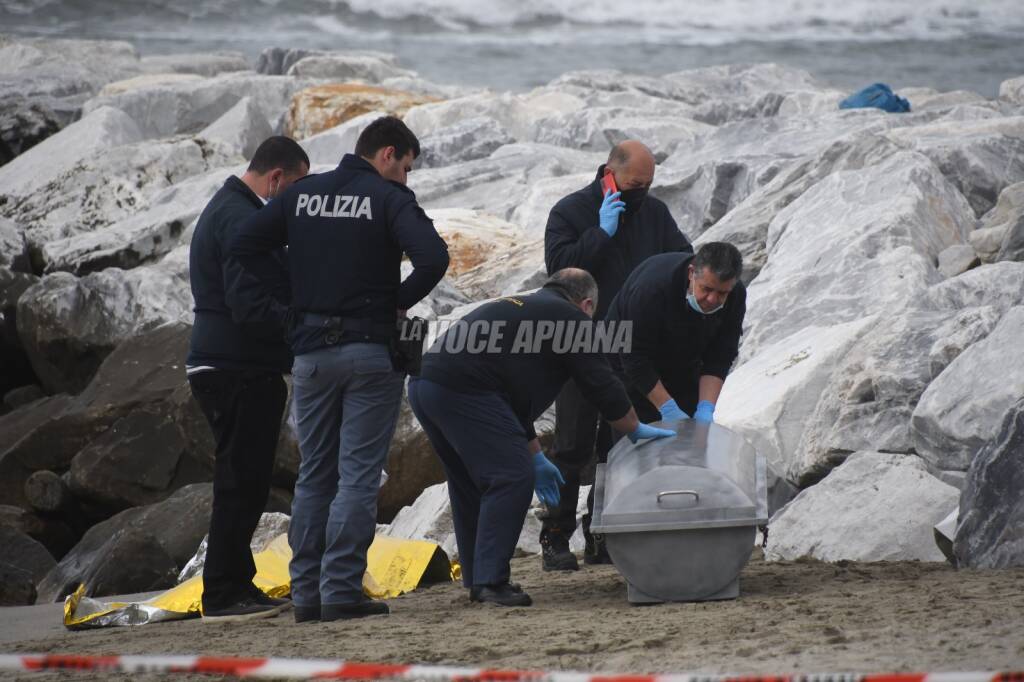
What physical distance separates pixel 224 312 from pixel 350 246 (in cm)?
75

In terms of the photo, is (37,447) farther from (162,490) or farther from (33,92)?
(33,92)

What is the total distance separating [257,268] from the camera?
508 centimetres

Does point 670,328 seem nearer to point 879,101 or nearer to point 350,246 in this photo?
point 350,246

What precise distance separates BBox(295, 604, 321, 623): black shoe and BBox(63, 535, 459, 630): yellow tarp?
0.67 m

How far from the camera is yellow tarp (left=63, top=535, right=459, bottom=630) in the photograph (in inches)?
217

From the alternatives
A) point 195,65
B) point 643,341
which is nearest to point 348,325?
point 643,341

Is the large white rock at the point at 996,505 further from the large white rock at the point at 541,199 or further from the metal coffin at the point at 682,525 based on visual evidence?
the large white rock at the point at 541,199

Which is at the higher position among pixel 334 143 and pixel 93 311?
pixel 334 143

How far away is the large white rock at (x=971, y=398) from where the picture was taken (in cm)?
601

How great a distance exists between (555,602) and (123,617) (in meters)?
1.84

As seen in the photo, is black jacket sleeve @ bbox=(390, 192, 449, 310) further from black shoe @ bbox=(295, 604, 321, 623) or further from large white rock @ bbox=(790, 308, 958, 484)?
large white rock @ bbox=(790, 308, 958, 484)

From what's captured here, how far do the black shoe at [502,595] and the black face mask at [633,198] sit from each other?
190 centimetres

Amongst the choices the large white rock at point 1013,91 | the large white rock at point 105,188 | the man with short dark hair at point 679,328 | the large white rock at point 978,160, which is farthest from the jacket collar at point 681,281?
the large white rock at point 1013,91

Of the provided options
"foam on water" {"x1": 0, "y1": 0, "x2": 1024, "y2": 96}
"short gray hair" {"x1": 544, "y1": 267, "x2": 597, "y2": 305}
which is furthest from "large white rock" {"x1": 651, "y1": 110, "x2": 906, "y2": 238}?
"foam on water" {"x1": 0, "y1": 0, "x2": 1024, "y2": 96}
